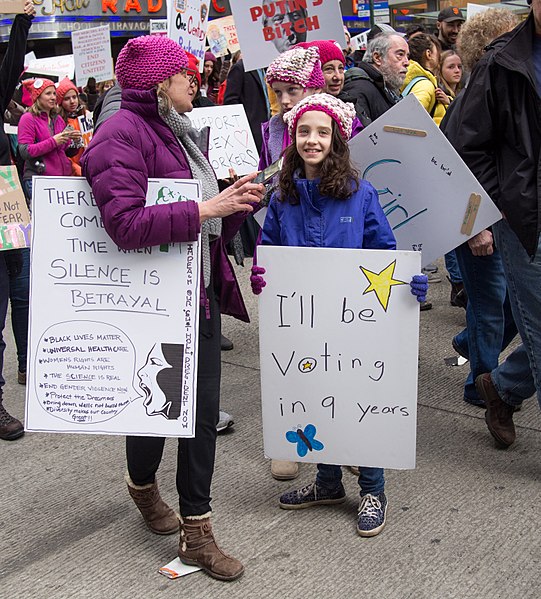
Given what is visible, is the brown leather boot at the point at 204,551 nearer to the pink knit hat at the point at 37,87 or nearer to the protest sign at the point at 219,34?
the pink knit hat at the point at 37,87

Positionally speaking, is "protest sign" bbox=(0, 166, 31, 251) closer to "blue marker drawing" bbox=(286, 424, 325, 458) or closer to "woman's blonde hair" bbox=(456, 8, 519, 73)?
"blue marker drawing" bbox=(286, 424, 325, 458)

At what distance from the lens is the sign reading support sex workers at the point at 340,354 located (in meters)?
3.19

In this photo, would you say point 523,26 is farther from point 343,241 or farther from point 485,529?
point 485,529

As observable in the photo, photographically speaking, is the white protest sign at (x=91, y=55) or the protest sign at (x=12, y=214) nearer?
the protest sign at (x=12, y=214)

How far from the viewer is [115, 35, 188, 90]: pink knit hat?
280 centimetres

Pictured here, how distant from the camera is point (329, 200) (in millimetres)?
3279

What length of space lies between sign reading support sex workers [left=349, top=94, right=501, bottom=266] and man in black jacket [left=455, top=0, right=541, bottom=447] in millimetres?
74

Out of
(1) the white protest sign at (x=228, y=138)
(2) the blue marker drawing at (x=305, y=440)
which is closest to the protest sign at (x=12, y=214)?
(1) the white protest sign at (x=228, y=138)

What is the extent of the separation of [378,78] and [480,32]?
55.5 inches

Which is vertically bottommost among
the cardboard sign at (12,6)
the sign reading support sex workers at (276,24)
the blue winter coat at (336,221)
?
the blue winter coat at (336,221)

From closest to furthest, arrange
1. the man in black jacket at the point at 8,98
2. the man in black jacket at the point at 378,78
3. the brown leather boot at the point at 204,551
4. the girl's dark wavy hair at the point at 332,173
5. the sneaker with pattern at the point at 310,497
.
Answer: the brown leather boot at the point at 204,551, the girl's dark wavy hair at the point at 332,173, the sneaker with pattern at the point at 310,497, the man in black jacket at the point at 8,98, the man in black jacket at the point at 378,78

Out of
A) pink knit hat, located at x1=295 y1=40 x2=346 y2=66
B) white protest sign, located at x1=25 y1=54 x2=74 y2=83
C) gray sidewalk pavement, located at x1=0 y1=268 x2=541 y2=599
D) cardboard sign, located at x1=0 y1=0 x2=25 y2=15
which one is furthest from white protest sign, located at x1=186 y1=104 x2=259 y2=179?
white protest sign, located at x1=25 y1=54 x2=74 y2=83

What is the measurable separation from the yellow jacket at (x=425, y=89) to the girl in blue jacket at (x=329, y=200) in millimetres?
2140

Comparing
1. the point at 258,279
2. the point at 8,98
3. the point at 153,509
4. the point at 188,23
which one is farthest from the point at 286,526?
the point at 188,23
